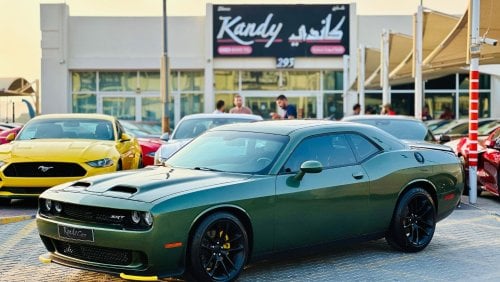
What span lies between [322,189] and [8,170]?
5.73m

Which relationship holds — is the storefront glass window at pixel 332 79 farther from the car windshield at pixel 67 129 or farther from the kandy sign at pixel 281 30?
the car windshield at pixel 67 129

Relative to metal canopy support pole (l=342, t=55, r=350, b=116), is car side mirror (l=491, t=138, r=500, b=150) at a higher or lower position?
lower

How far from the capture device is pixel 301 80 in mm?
36656

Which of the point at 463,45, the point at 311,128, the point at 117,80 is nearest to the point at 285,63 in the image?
the point at 117,80

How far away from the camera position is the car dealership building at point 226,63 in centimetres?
3534

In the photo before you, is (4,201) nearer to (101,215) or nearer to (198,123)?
(198,123)

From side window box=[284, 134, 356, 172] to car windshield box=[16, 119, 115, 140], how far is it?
19.5 feet

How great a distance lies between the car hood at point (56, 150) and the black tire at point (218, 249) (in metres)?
5.27

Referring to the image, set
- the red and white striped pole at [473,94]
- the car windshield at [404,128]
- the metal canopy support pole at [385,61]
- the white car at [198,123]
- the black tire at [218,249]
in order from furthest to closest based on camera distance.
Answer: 1. the metal canopy support pole at [385,61]
2. the white car at [198,123]
3. the car windshield at [404,128]
4. the red and white striped pole at [473,94]
5. the black tire at [218,249]

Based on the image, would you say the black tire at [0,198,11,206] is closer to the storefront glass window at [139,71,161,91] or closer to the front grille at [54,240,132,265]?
the front grille at [54,240,132,265]

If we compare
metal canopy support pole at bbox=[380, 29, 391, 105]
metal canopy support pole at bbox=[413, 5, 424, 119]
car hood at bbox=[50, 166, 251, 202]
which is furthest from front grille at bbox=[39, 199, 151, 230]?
metal canopy support pole at bbox=[380, 29, 391, 105]

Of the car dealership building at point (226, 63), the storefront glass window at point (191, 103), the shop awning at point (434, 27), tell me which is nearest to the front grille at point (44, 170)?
the shop awning at point (434, 27)

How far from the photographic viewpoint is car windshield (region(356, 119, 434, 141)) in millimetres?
13711

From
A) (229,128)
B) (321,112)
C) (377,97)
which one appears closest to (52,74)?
(321,112)
